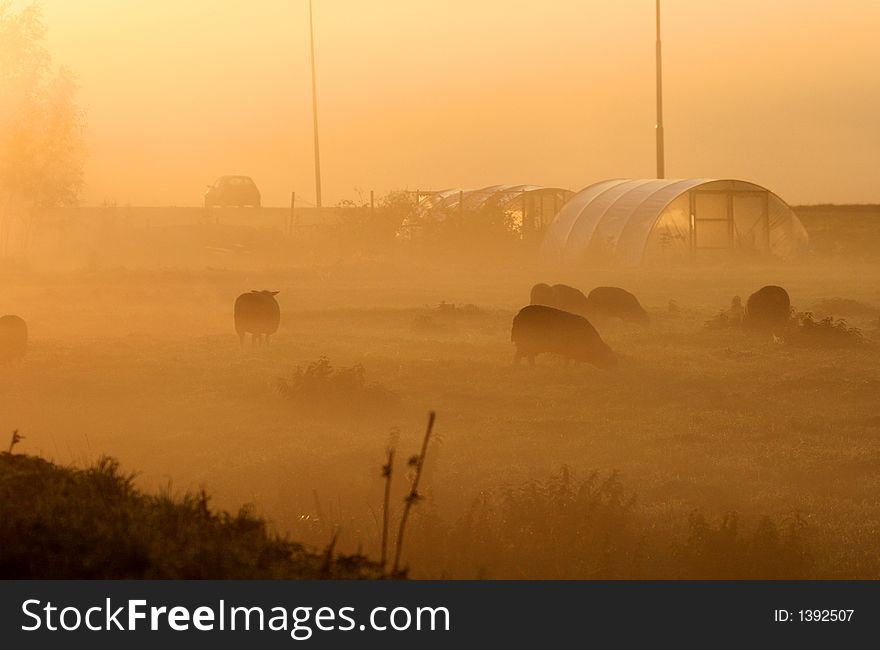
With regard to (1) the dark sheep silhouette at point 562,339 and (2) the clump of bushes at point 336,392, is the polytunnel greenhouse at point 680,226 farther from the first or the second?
(2) the clump of bushes at point 336,392

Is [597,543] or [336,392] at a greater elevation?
[336,392]

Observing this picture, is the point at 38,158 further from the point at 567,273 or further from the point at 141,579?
the point at 141,579

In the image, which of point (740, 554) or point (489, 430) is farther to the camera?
point (489, 430)

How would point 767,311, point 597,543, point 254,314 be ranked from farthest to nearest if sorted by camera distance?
point 767,311
point 254,314
point 597,543

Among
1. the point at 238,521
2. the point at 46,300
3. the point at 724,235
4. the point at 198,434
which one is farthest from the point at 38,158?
the point at 238,521

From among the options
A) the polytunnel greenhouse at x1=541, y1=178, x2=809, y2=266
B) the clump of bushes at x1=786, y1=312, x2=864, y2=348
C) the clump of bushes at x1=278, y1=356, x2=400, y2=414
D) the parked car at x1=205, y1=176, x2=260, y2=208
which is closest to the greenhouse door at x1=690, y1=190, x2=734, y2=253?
the polytunnel greenhouse at x1=541, y1=178, x2=809, y2=266

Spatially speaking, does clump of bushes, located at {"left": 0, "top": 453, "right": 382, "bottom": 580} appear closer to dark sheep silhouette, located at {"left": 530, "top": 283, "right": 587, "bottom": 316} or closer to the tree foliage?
dark sheep silhouette, located at {"left": 530, "top": 283, "right": 587, "bottom": 316}

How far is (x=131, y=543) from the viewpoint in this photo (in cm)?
493

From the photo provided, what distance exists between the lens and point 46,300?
33281 mm

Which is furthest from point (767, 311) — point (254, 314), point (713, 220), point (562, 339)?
point (713, 220)

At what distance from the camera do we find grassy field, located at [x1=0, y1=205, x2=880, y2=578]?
9633 mm

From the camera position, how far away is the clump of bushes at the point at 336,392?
50.2 feet

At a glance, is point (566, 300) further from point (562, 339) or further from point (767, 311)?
point (562, 339)

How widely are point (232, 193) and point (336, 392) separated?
56963mm
